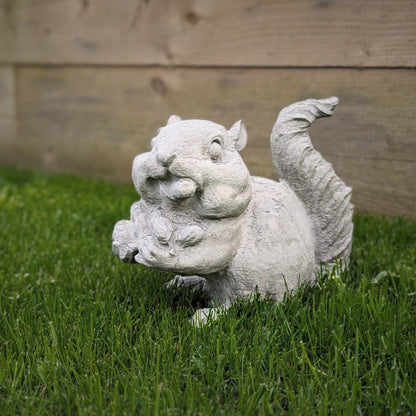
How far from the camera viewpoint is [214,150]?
1.82 meters

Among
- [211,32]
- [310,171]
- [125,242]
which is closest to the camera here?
[125,242]

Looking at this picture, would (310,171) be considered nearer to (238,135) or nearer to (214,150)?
(238,135)

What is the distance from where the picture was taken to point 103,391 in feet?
A: 5.16

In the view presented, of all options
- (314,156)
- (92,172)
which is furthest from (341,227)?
(92,172)

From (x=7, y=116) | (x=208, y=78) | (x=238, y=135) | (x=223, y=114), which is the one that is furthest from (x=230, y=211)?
(x=7, y=116)

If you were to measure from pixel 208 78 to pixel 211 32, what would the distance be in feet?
0.99

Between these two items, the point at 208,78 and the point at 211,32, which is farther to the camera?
the point at 208,78

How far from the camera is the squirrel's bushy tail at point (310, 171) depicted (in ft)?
6.93

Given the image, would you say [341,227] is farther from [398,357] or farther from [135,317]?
[135,317]

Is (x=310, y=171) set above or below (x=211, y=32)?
below

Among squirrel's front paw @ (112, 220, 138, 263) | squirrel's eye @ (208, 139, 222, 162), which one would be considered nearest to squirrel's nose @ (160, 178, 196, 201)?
squirrel's eye @ (208, 139, 222, 162)

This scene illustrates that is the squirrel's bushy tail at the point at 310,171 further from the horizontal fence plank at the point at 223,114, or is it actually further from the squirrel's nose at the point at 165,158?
the horizontal fence plank at the point at 223,114

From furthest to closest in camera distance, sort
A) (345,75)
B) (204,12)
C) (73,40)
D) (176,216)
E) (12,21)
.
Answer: (12,21)
(73,40)
(204,12)
(345,75)
(176,216)

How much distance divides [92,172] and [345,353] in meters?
3.47
